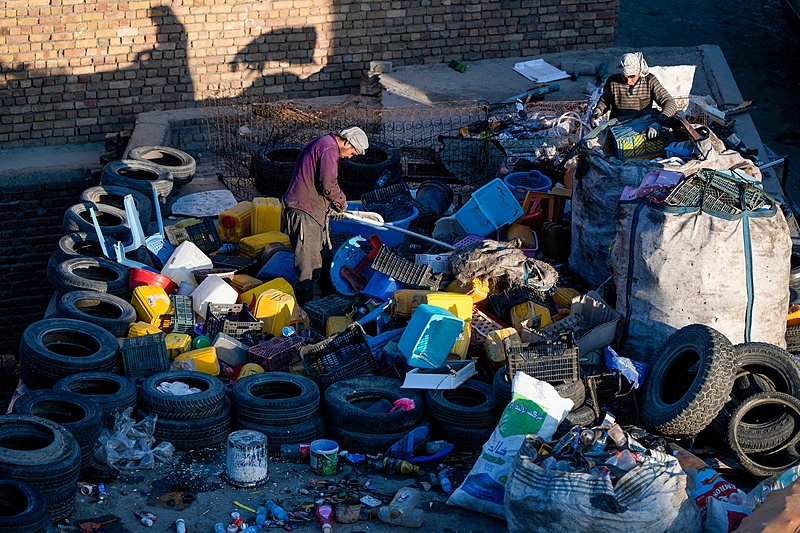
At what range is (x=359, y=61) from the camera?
1571 cm

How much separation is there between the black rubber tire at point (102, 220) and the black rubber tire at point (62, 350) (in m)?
2.26

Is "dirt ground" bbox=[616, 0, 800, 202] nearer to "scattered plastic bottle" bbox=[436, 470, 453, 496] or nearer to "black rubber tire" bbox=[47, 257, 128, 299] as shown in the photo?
"black rubber tire" bbox=[47, 257, 128, 299]

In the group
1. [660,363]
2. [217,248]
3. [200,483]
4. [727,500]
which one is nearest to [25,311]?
[217,248]

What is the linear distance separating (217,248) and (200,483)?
434 cm

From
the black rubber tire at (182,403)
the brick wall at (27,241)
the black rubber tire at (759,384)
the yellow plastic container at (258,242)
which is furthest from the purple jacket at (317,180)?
the brick wall at (27,241)

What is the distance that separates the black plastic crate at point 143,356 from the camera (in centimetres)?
859

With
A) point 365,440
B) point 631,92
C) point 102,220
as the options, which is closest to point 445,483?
point 365,440

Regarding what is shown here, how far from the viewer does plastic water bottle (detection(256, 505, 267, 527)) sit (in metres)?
6.86

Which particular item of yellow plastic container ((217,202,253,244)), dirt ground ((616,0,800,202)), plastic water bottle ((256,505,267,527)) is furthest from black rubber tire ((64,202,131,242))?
dirt ground ((616,0,800,202))

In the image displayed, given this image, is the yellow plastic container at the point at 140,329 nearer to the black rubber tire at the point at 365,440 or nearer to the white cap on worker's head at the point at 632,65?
the black rubber tire at the point at 365,440

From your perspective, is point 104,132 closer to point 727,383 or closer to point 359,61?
point 359,61

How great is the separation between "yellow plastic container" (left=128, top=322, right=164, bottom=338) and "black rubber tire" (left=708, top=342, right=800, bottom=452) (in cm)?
461

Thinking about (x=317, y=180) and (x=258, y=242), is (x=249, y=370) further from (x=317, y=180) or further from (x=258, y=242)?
(x=258, y=242)

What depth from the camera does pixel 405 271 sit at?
9578 mm
